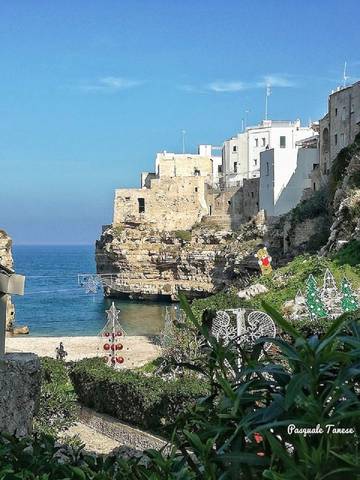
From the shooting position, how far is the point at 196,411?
3523 mm

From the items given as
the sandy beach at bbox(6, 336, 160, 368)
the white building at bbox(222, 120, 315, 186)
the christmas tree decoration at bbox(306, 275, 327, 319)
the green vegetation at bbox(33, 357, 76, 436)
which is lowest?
the green vegetation at bbox(33, 357, 76, 436)

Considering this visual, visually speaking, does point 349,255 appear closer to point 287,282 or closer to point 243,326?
point 287,282

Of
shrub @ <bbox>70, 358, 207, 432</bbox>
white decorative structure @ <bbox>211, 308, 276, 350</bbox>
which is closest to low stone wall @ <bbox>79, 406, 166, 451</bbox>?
shrub @ <bbox>70, 358, 207, 432</bbox>

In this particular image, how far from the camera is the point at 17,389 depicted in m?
5.73

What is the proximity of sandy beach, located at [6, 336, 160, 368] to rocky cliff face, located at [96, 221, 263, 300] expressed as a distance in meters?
21.5

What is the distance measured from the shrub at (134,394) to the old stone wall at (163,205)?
4788 centimetres

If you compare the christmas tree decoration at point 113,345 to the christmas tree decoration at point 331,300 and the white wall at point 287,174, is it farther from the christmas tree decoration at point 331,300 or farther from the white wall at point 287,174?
the white wall at point 287,174

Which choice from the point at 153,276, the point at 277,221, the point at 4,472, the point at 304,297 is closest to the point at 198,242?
the point at 153,276

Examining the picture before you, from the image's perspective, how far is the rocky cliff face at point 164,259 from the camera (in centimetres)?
5672

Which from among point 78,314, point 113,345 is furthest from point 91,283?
point 113,345

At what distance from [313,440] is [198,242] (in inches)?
2235

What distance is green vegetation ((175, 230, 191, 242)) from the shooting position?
61125 millimetres

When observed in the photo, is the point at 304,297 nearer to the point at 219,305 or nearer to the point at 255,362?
the point at 219,305

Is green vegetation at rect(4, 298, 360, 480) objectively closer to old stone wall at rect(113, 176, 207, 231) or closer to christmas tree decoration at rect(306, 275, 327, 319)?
christmas tree decoration at rect(306, 275, 327, 319)
